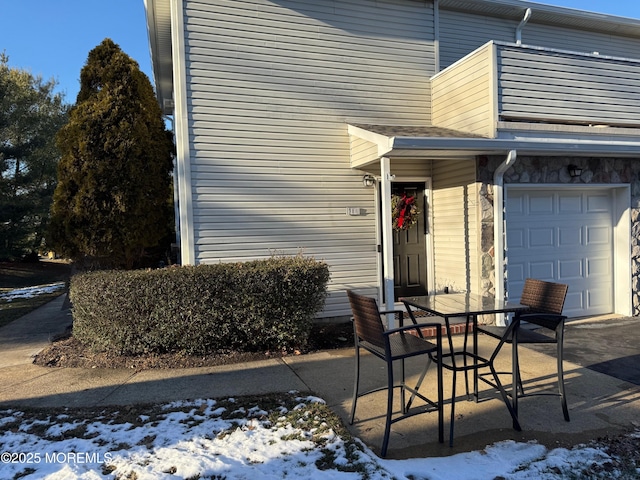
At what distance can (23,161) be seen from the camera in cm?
1677

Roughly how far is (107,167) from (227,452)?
14.9ft

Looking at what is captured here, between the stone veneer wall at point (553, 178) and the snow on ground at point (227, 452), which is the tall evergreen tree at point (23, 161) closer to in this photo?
the snow on ground at point (227, 452)

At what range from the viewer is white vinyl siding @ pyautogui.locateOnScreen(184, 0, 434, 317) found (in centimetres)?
641

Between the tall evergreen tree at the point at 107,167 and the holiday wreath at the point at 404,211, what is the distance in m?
3.71

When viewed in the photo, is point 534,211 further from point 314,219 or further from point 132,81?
point 132,81

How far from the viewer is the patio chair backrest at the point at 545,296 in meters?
3.86

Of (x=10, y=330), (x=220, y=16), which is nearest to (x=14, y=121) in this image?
(x=10, y=330)

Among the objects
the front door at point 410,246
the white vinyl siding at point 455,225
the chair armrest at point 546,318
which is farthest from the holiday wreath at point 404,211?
the chair armrest at point 546,318

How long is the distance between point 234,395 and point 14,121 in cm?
1667

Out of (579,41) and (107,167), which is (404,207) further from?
(579,41)

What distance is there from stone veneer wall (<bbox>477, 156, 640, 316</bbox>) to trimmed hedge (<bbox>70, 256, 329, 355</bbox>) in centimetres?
267

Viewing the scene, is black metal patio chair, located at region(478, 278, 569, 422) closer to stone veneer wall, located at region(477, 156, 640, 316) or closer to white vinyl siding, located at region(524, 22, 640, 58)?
stone veneer wall, located at region(477, 156, 640, 316)

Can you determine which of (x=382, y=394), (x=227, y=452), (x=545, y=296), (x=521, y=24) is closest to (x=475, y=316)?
(x=545, y=296)

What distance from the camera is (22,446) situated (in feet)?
10.6
